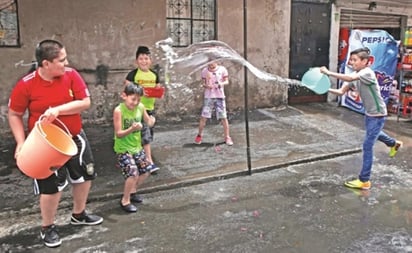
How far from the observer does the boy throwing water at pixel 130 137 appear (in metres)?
4.13

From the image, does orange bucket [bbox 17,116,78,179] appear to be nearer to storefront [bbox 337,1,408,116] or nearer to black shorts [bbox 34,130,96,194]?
black shorts [bbox 34,130,96,194]

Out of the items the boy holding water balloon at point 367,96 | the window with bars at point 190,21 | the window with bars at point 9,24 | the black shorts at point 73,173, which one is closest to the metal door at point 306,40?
the window with bars at point 190,21

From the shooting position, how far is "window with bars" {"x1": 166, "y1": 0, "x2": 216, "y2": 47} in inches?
332

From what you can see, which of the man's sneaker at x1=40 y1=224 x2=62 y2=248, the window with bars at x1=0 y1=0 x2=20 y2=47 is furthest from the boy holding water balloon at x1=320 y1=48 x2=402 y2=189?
the window with bars at x1=0 y1=0 x2=20 y2=47

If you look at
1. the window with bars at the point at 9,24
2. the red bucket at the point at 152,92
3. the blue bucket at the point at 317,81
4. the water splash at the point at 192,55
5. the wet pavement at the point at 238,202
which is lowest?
the wet pavement at the point at 238,202

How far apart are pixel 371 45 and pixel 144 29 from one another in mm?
5041

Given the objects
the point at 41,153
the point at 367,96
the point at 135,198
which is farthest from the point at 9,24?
the point at 367,96

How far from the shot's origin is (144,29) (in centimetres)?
812

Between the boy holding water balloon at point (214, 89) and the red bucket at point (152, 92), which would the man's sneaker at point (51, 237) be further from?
the boy holding water balloon at point (214, 89)

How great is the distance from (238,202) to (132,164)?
1276 mm

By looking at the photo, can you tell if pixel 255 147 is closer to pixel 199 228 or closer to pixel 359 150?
pixel 359 150

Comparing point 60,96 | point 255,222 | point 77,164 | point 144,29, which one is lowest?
point 255,222

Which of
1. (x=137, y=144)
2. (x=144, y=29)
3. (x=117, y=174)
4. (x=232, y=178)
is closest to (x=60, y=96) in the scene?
(x=137, y=144)

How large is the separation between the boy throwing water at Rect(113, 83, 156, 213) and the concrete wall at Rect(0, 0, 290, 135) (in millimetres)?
3811
